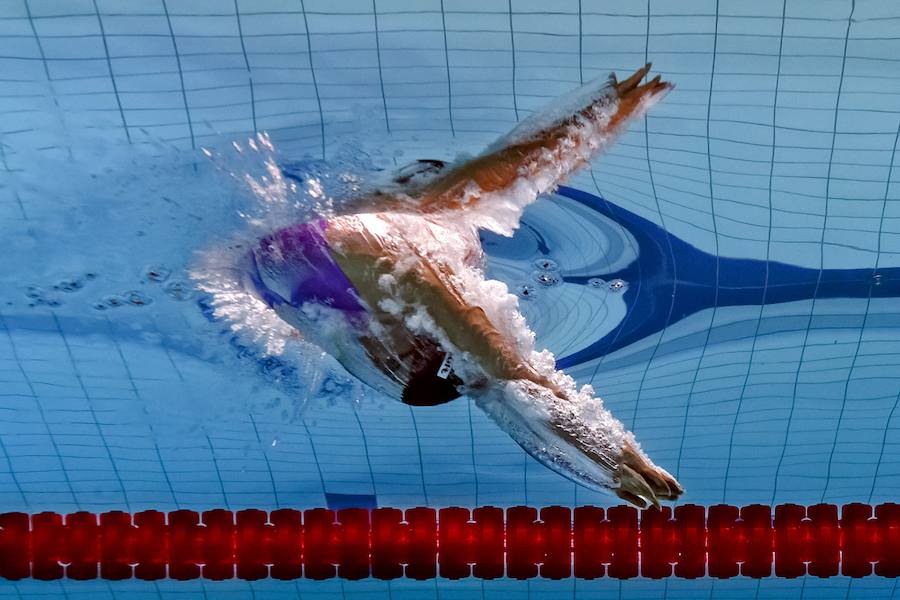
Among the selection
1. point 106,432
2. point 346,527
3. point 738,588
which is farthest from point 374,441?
point 738,588

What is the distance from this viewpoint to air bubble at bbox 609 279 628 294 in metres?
3.44

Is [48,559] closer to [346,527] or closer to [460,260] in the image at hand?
[346,527]

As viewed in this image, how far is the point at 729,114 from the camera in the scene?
338cm

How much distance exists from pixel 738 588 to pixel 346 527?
1559 mm

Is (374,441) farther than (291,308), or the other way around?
(374,441)

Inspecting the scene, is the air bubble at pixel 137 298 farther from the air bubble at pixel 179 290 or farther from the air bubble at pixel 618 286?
the air bubble at pixel 618 286

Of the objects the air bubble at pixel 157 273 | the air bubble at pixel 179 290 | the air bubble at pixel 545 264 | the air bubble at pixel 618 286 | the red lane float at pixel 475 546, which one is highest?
the air bubble at pixel 545 264

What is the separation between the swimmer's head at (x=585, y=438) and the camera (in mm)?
2088

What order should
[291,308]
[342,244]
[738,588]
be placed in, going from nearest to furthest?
1. [342,244]
2. [291,308]
3. [738,588]

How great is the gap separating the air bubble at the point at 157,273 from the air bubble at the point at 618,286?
163cm

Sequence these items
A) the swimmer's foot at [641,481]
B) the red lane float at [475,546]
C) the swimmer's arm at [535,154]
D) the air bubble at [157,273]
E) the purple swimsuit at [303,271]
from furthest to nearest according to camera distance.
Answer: the air bubble at [157,273] < the red lane float at [475,546] < the swimmer's arm at [535,154] < the purple swimsuit at [303,271] < the swimmer's foot at [641,481]

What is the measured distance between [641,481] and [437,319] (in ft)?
1.97

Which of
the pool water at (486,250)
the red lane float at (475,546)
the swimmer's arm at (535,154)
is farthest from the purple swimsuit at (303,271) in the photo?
the red lane float at (475,546)

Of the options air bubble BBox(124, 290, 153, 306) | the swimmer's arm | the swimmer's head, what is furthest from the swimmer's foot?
air bubble BBox(124, 290, 153, 306)
